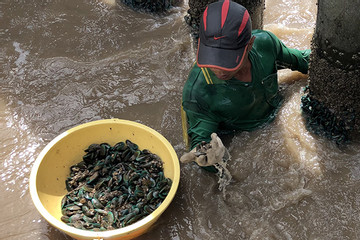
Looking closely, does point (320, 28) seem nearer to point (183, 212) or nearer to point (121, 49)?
point (183, 212)

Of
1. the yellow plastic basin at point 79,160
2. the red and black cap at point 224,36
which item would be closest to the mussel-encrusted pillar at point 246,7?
the red and black cap at point 224,36

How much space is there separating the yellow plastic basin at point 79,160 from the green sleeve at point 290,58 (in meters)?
1.19

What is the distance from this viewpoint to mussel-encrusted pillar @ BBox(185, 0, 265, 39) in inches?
155

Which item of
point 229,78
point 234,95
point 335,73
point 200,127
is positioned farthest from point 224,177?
point 335,73

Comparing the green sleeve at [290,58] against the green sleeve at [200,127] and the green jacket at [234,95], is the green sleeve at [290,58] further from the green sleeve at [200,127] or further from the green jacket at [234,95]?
the green sleeve at [200,127]

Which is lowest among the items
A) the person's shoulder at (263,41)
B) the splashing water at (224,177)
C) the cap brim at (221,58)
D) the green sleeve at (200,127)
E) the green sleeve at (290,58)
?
the splashing water at (224,177)

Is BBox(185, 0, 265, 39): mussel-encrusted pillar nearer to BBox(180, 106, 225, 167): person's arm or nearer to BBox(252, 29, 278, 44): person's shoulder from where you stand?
BBox(252, 29, 278, 44): person's shoulder

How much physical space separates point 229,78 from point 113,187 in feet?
4.13

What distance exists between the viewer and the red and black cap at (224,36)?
95.0 inches

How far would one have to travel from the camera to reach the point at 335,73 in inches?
107

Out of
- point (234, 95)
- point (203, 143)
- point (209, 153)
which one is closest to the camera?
point (209, 153)

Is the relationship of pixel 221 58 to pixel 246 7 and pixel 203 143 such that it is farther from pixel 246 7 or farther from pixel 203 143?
pixel 246 7

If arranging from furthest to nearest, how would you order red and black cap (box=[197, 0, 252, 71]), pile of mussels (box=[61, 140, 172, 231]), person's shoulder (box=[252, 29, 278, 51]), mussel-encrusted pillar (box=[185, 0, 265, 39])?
mussel-encrusted pillar (box=[185, 0, 265, 39]) < person's shoulder (box=[252, 29, 278, 51]) < pile of mussels (box=[61, 140, 172, 231]) < red and black cap (box=[197, 0, 252, 71])

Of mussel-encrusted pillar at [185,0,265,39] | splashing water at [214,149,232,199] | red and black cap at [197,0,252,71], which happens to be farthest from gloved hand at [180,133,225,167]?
mussel-encrusted pillar at [185,0,265,39]
